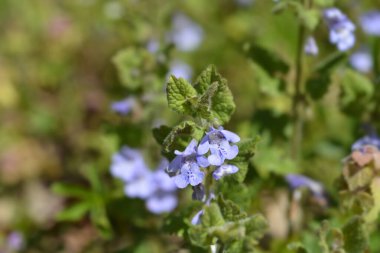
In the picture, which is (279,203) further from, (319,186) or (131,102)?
(131,102)

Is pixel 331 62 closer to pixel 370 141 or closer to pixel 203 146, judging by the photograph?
pixel 370 141

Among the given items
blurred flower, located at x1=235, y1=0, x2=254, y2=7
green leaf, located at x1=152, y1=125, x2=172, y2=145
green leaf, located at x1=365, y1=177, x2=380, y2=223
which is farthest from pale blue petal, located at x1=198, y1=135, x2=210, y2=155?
blurred flower, located at x1=235, y1=0, x2=254, y2=7

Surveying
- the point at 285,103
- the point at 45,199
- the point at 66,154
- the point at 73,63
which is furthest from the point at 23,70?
the point at 285,103

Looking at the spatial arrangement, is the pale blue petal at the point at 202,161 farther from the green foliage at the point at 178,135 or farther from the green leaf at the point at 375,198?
the green leaf at the point at 375,198

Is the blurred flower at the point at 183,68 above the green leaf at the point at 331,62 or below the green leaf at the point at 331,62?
above

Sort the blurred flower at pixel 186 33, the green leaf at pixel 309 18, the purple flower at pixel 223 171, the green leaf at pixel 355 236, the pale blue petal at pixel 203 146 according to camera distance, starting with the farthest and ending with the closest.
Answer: the blurred flower at pixel 186 33 < the green leaf at pixel 309 18 < the green leaf at pixel 355 236 < the purple flower at pixel 223 171 < the pale blue petal at pixel 203 146

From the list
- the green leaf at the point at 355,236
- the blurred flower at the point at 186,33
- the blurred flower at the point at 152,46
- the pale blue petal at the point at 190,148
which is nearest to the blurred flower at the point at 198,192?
the pale blue petal at the point at 190,148
